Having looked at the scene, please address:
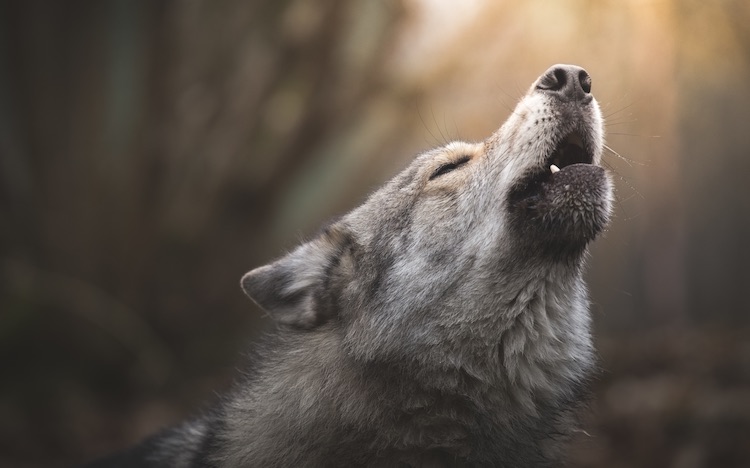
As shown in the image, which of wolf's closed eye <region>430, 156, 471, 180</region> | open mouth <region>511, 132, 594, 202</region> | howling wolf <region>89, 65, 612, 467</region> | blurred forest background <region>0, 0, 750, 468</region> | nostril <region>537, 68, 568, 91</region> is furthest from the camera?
blurred forest background <region>0, 0, 750, 468</region>

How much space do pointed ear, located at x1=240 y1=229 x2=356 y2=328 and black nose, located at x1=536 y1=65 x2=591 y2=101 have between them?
4.28ft

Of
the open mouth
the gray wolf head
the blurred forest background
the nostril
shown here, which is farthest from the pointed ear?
the blurred forest background

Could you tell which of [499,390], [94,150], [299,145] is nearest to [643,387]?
[499,390]

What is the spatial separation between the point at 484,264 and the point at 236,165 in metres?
5.76

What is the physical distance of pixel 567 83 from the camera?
3.45 meters

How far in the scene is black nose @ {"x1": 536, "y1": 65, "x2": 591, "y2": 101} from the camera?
343 centimetres

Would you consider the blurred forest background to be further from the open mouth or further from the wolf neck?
the wolf neck

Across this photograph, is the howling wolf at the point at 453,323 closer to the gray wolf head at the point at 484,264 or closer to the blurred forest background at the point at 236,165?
Result: the gray wolf head at the point at 484,264

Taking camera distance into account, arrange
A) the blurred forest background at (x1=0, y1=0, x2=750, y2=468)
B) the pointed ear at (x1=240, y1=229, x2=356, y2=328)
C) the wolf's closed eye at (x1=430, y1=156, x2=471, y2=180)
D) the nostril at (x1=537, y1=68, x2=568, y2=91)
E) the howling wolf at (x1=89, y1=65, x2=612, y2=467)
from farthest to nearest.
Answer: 1. the blurred forest background at (x1=0, y1=0, x2=750, y2=468)
2. the wolf's closed eye at (x1=430, y1=156, x2=471, y2=180)
3. the pointed ear at (x1=240, y1=229, x2=356, y2=328)
4. the nostril at (x1=537, y1=68, x2=568, y2=91)
5. the howling wolf at (x1=89, y1=65, x2=612, y2=467)

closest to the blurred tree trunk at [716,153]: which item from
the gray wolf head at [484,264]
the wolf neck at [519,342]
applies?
the gray wolf head at [484,264]

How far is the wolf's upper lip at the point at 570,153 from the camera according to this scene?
3.45 metres

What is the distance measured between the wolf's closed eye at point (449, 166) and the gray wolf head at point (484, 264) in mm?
16

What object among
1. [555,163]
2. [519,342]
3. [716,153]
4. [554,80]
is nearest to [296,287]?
[519,342]

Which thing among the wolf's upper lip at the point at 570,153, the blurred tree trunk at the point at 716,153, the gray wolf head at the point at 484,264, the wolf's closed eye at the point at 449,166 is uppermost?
the blurred tree trunk at the point at 716,153
